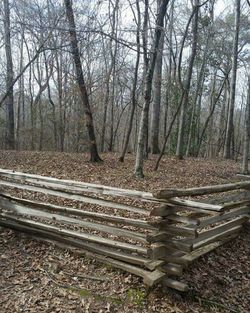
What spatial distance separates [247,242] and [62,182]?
3910 millimetres

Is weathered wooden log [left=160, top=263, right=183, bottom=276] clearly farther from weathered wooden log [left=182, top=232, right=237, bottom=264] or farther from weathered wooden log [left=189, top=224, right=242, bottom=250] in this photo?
weathered wooden log [left=189, top=224, right=242, bottom=250]

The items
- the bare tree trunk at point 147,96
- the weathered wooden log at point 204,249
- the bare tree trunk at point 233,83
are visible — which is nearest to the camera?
the weathered wooden log at point 204,249

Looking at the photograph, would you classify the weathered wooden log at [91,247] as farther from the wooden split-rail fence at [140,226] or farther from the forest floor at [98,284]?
the forest floor at [98,284]

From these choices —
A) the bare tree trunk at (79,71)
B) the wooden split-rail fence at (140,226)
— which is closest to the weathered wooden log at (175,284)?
the wooden split-rail fence at (140,226)

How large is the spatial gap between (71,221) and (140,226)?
4.30ft

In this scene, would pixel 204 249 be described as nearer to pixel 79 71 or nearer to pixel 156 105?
pixel 79 71

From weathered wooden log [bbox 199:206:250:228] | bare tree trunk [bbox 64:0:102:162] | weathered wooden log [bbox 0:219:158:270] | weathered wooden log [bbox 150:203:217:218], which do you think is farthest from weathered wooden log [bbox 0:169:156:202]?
bare tree trunk [bbox 64:0:102:162]

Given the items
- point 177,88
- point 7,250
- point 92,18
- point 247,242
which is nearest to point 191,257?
point 247,242

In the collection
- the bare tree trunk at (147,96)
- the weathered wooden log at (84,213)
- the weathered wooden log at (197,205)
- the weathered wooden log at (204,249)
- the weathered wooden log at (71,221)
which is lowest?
the weathered wooden log at (204,249)

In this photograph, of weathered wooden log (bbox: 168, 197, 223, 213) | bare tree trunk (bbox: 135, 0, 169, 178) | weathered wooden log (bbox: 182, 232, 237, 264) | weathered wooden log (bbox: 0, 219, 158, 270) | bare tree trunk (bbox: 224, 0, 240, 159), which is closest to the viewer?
weathered wooden log (bbox: 168, 197, 223, 213)

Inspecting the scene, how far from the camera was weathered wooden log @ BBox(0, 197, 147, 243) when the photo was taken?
16.9 ft

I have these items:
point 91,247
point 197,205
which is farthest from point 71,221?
point 197,205

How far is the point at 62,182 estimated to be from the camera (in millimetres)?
5805

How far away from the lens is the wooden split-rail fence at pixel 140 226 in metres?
4.82
